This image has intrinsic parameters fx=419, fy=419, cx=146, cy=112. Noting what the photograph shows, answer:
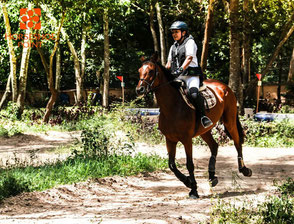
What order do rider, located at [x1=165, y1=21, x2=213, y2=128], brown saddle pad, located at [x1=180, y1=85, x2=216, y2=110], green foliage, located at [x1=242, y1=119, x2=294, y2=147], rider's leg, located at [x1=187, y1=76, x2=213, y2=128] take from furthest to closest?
green foliage, located at [x1=242, y1=119, x2=294, y2=147]
brown saddle pad, located at [x1=180, y1=85, x2=216, y2=110]
rider's leg, located at [x1=187, y1=76, x2=213, y2=128]
rider, located at [x1=165, y1=21, x2=213, y2=128]

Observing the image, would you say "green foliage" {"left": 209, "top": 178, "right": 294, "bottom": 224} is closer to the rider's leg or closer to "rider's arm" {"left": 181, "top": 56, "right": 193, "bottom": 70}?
the rider's leg

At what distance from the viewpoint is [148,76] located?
7.27 meters

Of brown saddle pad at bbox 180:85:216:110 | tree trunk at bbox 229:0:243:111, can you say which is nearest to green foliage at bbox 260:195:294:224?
brown saddle pad at bbox 180:85:216:110

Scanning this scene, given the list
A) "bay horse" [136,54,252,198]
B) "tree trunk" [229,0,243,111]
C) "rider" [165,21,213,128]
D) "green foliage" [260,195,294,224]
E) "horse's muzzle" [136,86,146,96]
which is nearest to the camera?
"green foliage" [260,195,294,224]

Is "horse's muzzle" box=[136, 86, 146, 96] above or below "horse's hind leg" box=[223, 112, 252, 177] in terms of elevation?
above

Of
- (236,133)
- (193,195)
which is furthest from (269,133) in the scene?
(193,195)

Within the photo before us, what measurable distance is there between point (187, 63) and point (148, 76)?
928 mm

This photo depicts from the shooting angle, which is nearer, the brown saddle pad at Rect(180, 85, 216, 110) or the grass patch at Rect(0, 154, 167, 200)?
the grass patch at Rect(0, 154, 167, 200)

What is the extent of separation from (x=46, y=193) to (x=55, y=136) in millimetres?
10193

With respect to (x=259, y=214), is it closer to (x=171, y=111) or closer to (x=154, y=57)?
(x=171, y=111)

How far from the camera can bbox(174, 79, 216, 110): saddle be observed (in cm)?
789

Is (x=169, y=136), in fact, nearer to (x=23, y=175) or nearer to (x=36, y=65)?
(x=23, y=175)

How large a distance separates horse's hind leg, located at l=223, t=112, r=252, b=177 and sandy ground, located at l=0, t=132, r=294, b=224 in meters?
0.27

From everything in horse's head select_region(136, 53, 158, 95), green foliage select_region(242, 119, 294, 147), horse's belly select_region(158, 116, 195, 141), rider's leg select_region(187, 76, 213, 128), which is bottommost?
green foliage select_region(242, 119, 294, 147)
